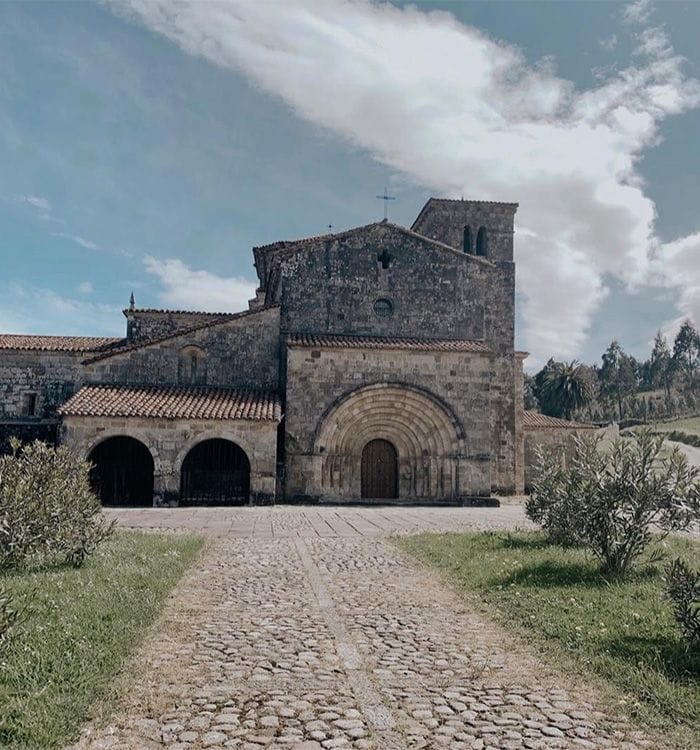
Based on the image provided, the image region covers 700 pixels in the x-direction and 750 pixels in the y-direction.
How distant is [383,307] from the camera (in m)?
25.1

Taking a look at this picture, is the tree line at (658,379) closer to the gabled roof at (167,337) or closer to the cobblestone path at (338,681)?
the gabled roof at (167,337)

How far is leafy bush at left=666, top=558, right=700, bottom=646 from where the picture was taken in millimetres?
5461

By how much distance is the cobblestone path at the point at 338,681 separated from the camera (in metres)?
4.03

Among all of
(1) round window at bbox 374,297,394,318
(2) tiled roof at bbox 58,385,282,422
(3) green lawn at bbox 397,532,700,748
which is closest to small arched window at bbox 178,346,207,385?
(2) tiled roof at bbox 58,385,282,422

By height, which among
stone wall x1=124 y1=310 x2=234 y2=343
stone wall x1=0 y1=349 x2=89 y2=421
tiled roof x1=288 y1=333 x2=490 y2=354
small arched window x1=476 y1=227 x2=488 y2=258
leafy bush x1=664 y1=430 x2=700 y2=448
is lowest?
leafy bush x1=664 y1=430 x2=700 y2=448

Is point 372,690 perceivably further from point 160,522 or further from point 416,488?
point 416,488

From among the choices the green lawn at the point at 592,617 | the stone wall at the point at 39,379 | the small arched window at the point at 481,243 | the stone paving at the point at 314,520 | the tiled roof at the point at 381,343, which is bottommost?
the stone paving at the point at 314,520

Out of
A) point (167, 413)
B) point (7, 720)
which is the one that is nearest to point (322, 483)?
point (167, 413)

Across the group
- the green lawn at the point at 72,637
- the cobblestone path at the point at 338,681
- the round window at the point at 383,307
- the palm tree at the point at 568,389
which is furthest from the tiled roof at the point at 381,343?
the palm tree at the point at 568,389

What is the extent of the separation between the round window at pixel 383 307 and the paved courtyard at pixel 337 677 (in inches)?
645

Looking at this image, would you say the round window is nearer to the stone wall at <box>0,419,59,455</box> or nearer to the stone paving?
the stone paving

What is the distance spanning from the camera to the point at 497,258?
93.5 feet

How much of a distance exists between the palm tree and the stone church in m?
29.2

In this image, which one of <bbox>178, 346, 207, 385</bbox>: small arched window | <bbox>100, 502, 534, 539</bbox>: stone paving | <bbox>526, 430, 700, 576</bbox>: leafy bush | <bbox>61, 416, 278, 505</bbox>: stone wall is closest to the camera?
<bbox>526, 430, 700, 576</bbox>: leafy bush
